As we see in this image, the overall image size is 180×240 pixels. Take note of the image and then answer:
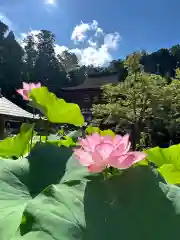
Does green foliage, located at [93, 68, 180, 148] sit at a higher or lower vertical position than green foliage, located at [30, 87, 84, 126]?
higher

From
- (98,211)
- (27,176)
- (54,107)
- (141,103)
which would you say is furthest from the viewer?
(141,103)

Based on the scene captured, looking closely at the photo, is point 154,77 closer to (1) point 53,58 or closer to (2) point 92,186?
(2) point 92,186

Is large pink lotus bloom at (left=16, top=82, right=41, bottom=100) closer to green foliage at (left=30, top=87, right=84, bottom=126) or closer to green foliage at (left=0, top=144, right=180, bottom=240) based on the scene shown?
green foliage at (left=30, top=87, right=84, bottom=126)

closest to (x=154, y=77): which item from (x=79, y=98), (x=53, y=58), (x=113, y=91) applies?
(x=113, y=91)

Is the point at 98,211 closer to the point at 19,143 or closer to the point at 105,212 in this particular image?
the point at 105,212

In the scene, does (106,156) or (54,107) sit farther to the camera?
(54,107)

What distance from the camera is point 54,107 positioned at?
817 millimetres

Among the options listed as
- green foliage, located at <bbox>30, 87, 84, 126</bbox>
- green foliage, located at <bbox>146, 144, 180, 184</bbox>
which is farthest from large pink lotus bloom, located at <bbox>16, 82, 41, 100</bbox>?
green foliage, located at <bbox>146, 144, 180, 184</bbox>

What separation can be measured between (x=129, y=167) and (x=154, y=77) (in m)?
13.7

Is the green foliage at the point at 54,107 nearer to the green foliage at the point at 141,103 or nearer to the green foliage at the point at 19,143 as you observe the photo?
the green foliage at the point at 19,143

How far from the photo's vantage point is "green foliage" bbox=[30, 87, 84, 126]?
80 centimetres

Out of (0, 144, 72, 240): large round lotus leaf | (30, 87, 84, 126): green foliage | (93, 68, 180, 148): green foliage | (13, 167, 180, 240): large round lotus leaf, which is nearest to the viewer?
(13, 167, 180, 240): large round lotus leaf

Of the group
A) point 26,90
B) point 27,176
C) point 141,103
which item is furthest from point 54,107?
point 141,103

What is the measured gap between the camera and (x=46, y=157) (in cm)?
74
